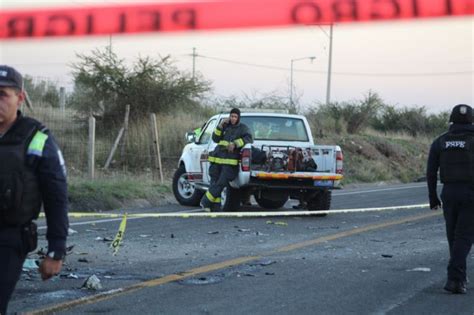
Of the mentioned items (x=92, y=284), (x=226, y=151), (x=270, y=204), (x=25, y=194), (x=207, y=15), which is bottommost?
(x=270, y=204)

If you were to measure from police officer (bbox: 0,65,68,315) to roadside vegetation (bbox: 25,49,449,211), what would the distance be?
10.5 metres

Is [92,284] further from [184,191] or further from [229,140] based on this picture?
[184,191]

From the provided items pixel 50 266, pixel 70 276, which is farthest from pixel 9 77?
pixel 70 276

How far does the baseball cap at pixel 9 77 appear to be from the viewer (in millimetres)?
3949

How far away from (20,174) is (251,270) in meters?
4.46

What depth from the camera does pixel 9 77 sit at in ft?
13.0

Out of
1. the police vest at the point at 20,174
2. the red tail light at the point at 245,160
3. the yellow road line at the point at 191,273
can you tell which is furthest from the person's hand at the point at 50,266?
the red tail light at the point at 245,160

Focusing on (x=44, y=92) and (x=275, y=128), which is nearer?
(x=275, y=128)

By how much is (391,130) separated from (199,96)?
83.9 ft

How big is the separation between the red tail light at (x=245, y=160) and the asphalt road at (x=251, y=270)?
888mm

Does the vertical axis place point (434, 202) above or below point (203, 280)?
above

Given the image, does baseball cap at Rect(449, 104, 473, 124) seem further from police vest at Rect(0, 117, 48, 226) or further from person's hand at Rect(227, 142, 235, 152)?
person's hand at Rect(227, 142, 235, 152)

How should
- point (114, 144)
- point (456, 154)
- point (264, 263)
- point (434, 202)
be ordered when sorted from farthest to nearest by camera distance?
point (114, 144)
point (264, 263)
point (434, 202)
point (456, 154)

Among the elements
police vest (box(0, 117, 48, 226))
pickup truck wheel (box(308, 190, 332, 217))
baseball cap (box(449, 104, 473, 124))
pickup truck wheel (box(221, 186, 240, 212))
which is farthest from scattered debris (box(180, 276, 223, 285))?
pickup truck wheel (box(308, 190, 332, 217))
